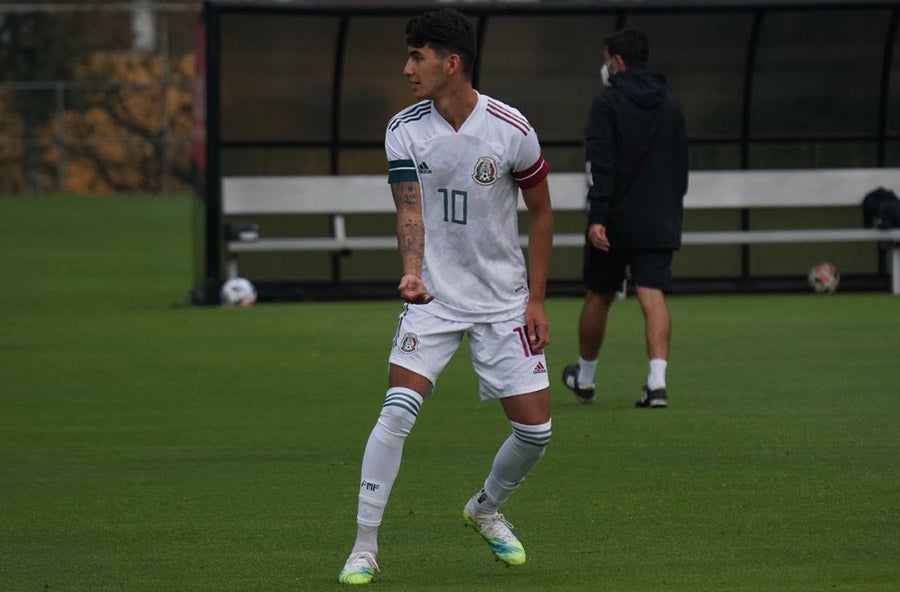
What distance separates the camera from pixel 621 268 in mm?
11281

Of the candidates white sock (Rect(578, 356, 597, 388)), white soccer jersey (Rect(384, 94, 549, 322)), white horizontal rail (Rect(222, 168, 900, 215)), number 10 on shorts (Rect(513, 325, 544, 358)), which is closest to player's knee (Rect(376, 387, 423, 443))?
white soccer jersey (Rect(384, 94, 549, 322))

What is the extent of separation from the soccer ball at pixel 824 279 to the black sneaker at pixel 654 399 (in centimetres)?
887

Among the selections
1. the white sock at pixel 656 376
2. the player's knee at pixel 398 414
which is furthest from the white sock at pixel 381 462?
the white sock at pixel 656 376

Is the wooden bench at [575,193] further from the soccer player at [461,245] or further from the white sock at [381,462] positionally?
the white sock at [381,462]

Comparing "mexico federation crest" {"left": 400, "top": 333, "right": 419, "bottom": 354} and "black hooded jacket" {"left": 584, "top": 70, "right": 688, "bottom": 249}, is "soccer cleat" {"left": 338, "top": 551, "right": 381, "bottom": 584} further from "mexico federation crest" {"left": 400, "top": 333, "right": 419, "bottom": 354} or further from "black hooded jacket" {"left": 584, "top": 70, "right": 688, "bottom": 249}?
"black hooded jacket" {"left": 584, "top": 70, "right": 688, "bottom": 249}

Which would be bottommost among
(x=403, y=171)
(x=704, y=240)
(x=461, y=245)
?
(x=704, y=240)

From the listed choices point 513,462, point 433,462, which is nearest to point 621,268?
point 433,462

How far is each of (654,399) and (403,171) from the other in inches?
187

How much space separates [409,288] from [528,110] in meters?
13.9

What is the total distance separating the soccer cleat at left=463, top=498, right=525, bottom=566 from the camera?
662 centimetres

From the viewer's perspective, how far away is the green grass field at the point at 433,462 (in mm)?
6629

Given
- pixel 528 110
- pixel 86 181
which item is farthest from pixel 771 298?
pixel 86 181

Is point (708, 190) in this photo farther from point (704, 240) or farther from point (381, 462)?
point (381, 462)

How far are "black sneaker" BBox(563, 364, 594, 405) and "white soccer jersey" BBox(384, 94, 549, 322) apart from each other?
15.5 feet
